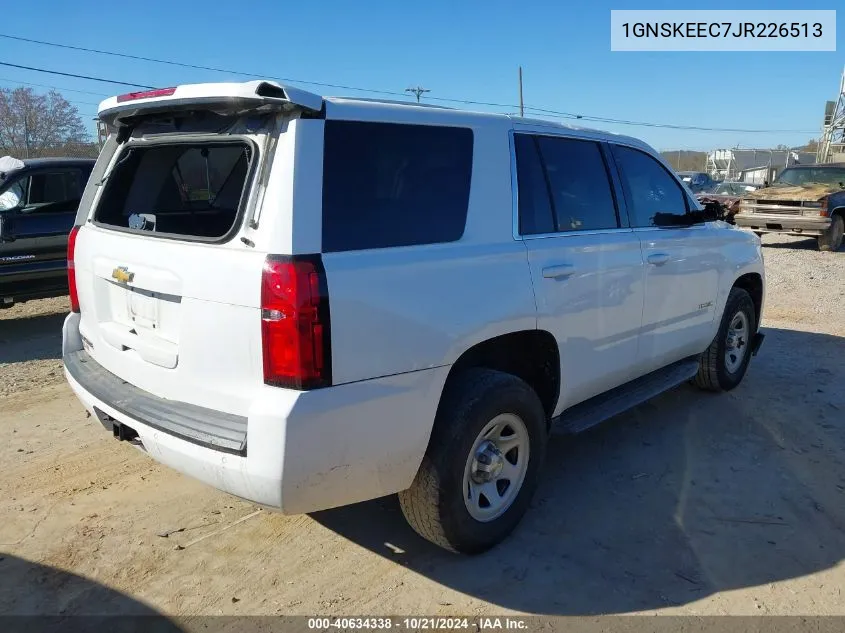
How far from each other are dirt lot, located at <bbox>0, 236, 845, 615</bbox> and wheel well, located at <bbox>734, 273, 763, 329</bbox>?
44.3 inches

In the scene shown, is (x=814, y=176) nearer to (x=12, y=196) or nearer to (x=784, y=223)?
(x=784, y=223)

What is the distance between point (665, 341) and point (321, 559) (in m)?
2.59

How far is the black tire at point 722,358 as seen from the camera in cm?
518

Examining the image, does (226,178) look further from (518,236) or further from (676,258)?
(676,258)

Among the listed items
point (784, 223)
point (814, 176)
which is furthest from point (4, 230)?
point (814, 176)

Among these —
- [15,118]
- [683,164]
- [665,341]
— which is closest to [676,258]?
[665,341]

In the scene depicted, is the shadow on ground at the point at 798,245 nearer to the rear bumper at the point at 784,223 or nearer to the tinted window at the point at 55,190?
the rear bumper at the point at 784,223

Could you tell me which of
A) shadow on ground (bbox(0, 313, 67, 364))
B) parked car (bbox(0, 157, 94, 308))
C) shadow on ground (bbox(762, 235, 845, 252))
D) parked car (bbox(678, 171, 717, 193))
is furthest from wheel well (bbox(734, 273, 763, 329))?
parked car (bbox(678, 171, 717, 193))

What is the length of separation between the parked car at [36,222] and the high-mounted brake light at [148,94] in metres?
5.22

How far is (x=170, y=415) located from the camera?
277cm

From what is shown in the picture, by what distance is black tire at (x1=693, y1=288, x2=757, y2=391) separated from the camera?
5.18 meters

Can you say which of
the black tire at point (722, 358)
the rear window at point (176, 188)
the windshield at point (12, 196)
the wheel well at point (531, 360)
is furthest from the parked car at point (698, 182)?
the rear window at point (176, 188)

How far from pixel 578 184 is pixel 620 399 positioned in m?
1.30

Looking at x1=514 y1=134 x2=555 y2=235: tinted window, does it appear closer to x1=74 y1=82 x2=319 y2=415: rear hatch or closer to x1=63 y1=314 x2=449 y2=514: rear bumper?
x1=63 y1=314 x2=449 y2=514: rear bumper
